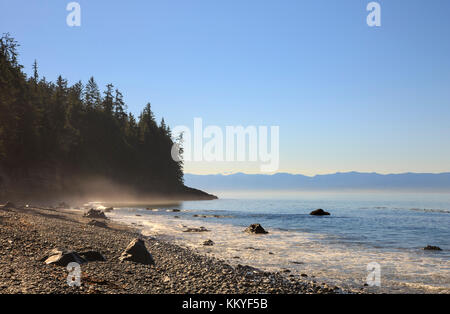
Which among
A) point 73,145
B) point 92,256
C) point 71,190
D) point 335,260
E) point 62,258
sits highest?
point 73,145

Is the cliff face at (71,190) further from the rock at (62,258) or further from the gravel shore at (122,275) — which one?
the rock at (62,258)

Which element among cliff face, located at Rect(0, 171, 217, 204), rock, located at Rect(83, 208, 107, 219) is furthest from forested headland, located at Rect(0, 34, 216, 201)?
rock, located at Rect(83, 208, 107, 219)

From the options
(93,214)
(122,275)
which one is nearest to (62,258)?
(122,275)

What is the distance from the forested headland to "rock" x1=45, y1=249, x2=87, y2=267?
3739cm

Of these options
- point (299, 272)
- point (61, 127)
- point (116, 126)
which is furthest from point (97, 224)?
point (116, 126)

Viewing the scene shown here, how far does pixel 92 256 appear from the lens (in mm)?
13336

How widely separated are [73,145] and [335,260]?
7159cm

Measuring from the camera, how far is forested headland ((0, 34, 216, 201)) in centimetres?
5053

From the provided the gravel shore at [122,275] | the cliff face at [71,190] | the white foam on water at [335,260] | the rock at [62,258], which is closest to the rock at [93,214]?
the white foam on water at [335,260]

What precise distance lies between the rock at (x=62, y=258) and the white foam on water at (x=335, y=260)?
814 cm

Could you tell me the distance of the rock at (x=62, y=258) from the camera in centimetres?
1126

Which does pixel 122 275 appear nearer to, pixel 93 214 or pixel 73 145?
pixel 93 214

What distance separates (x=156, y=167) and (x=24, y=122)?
5867 centimetres
